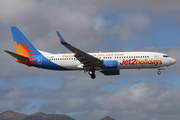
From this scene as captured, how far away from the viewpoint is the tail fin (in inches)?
2662

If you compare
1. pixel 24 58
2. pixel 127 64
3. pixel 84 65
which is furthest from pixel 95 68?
pixel 24 58

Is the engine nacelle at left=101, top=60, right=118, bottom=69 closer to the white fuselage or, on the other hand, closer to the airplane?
the airplane

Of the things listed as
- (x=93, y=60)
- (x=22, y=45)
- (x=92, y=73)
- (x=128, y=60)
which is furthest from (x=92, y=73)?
(x=22, y=45)

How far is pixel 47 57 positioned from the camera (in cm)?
6531

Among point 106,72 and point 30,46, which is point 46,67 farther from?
point 106,72

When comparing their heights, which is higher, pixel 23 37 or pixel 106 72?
pixel 23 37

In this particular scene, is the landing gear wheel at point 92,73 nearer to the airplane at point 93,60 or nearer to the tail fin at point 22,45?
the airplane at point 93,60

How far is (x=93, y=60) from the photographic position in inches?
2463

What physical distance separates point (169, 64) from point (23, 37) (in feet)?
112

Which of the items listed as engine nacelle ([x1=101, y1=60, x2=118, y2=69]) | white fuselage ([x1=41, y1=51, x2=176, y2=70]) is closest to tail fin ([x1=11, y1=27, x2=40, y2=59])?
white fuselage ([x1=41, y1=51, x2=176, y2=70])

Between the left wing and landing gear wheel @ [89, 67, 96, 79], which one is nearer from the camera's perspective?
the left wing

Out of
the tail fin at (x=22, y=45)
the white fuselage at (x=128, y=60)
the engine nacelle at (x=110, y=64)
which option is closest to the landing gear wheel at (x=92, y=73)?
the white fuselage at (x=128, y=60)

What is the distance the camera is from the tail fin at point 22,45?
6762cm

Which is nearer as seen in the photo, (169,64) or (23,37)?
(169,64)
